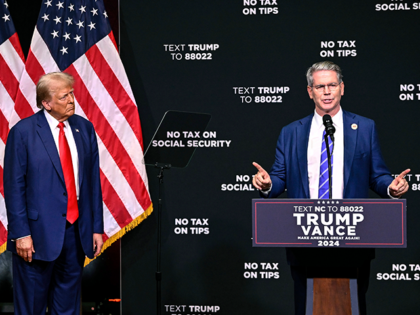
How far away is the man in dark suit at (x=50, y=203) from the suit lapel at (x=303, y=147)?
1.21 m

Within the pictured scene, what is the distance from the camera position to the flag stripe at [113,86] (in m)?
3.85

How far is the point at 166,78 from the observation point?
402cm

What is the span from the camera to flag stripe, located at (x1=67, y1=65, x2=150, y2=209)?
3826 mm

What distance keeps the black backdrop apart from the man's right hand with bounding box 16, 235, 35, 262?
5.01 ft

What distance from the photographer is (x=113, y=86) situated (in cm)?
387

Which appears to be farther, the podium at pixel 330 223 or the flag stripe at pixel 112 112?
the flag stripe at pixel 112 112

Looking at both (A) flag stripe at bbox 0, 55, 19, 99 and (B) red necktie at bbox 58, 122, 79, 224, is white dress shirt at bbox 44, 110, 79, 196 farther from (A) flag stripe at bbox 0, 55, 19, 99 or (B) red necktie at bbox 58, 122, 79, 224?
(A) flag stripe at bbox 0, 55, 19, 99

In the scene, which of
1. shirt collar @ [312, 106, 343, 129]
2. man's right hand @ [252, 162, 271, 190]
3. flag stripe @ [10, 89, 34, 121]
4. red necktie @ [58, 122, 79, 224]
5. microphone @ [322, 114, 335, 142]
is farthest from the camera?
flag stripe @ [10, 89, 34, 121]

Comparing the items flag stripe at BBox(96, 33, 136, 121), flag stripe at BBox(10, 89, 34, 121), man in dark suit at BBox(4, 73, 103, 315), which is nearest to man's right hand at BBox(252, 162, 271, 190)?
man in dark suit at BBox(4, 73, 103, 315)

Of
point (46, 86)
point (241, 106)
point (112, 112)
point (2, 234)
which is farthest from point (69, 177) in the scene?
point (241, 106)

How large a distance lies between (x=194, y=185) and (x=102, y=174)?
0.76 m

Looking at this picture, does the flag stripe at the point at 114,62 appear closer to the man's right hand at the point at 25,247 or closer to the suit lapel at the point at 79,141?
the suit lapel at the point at 79,141

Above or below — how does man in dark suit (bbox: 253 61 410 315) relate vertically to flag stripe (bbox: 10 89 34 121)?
below

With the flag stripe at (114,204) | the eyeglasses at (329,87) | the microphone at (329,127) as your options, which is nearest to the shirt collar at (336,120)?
the eyeglasses at (329,87)
